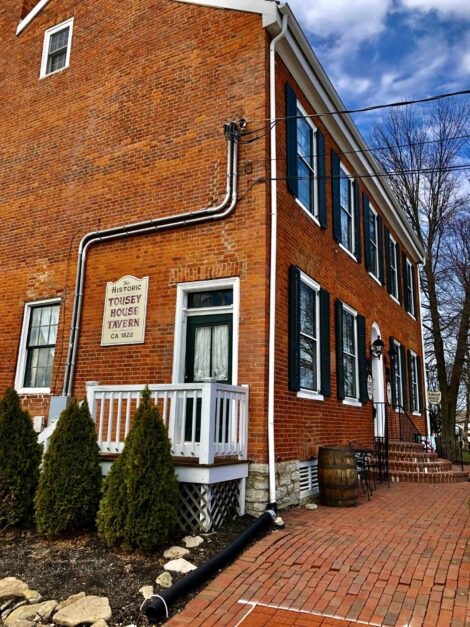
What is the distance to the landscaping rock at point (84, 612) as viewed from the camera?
3.69 metres

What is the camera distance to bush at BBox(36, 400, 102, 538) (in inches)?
216

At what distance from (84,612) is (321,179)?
8.07 meters

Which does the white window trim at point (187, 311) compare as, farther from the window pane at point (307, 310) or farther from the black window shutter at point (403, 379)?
the black window shutter at point (403, 379)

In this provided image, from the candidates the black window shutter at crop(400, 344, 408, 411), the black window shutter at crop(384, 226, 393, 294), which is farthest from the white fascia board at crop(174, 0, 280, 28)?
the black window shutter at crop(400, 344, 408, 411)

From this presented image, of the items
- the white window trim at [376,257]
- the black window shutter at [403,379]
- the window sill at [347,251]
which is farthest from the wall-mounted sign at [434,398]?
the window sill at [347,251]

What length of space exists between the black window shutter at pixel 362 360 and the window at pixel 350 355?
0.15 metres

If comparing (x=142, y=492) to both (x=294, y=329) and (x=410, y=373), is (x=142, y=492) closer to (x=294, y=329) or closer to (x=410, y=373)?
(x=294, y=329)

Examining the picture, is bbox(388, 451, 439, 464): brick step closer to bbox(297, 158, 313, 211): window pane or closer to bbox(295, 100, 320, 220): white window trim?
bbox(295, 100, 320, 220): white window trim

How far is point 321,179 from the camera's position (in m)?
9.66

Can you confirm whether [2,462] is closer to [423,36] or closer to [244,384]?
[244,384]

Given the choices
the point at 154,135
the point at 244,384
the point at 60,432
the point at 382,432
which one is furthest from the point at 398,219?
the point at 60,432

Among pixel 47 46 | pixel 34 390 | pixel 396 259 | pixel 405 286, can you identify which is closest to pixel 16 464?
pixel 34 390

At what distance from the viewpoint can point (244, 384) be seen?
22.2 ft

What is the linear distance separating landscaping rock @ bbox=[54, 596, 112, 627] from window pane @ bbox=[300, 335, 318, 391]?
4.73 m
